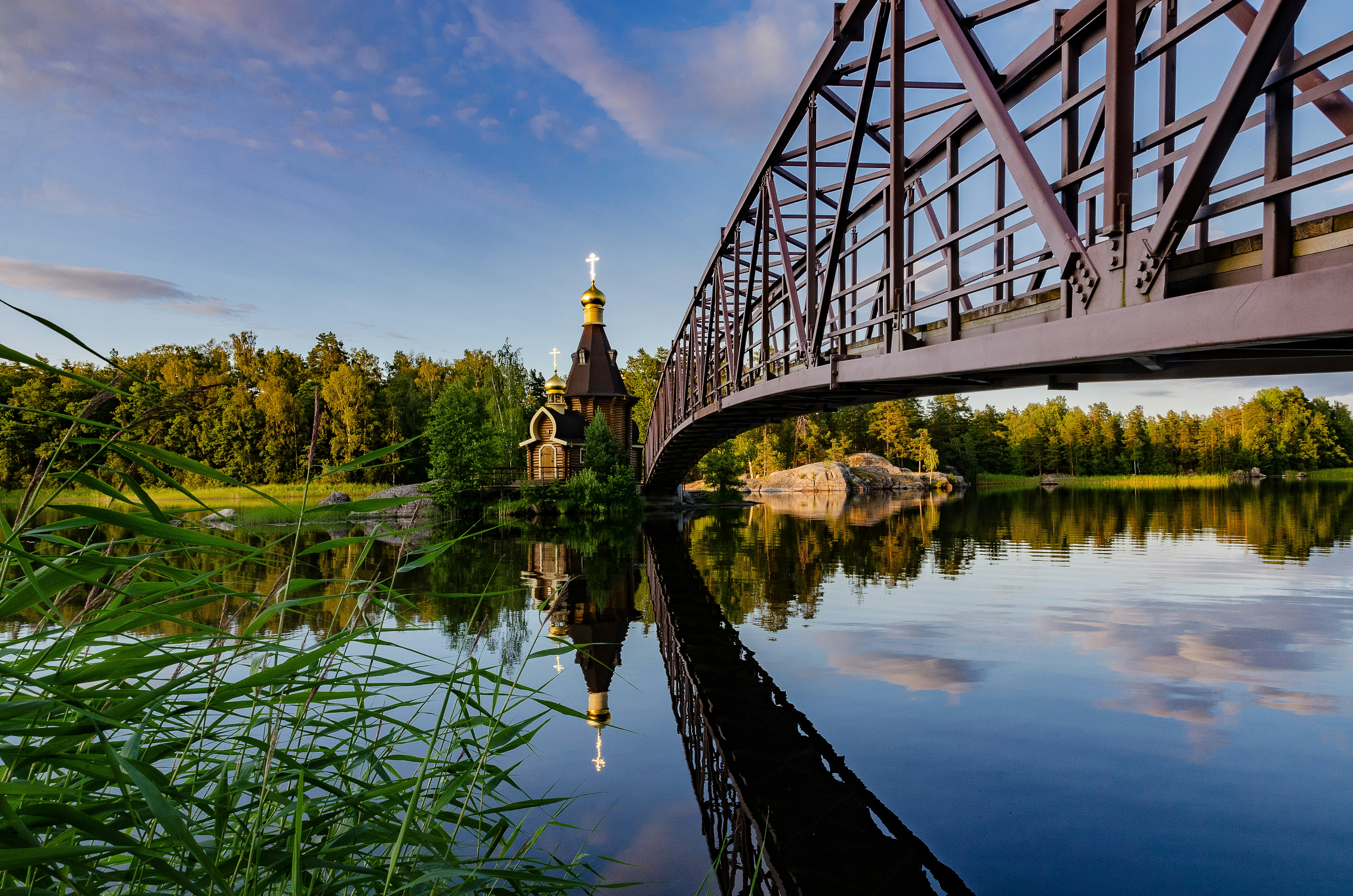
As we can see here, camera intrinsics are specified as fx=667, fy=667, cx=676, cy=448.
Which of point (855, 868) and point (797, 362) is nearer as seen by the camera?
point (855, 868)

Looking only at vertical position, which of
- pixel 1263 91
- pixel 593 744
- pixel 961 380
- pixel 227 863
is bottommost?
pixel 593 744

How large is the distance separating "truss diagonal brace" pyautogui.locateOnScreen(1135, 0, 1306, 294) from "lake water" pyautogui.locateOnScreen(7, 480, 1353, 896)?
4091 millimetres

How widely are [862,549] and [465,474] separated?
19.5 m

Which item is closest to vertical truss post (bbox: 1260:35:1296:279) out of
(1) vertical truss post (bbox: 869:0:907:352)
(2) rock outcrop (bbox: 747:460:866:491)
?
(1) vertical truss post (bbox: 869:0:907:352)

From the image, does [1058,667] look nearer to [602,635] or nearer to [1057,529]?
[602,635]

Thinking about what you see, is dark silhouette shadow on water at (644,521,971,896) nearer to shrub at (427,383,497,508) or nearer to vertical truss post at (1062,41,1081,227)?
vertical truss post at (1062,41,1081,227)

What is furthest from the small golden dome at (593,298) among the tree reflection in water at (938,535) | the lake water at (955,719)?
the lake water at (955,719)

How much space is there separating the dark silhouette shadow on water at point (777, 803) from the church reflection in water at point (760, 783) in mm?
10

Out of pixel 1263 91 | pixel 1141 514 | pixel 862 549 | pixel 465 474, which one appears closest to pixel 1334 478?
pixel 1141 514

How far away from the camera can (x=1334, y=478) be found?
8200 cm

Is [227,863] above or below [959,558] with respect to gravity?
above

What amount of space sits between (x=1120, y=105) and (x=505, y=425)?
45.2 m

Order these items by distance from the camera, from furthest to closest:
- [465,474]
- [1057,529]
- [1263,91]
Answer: [465,474], [1057,529], [1263,91]

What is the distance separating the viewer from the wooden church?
3881 centimetres
